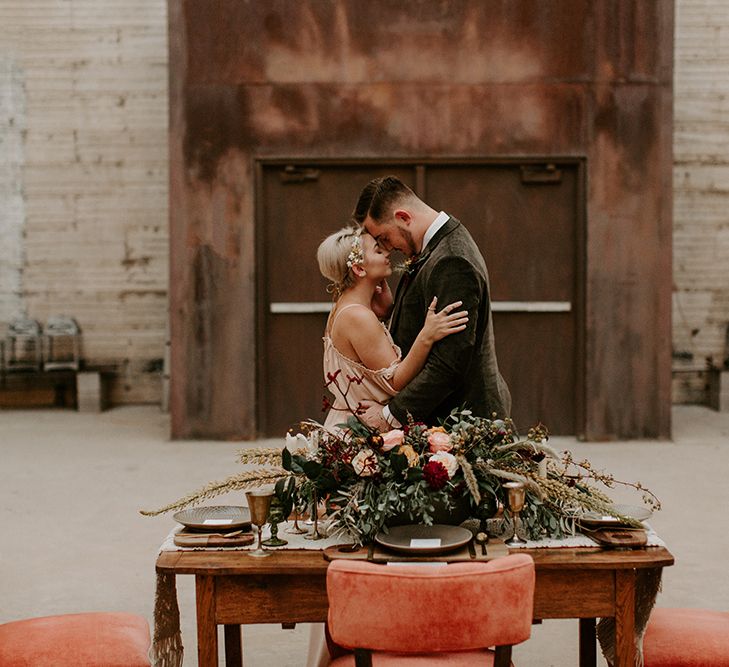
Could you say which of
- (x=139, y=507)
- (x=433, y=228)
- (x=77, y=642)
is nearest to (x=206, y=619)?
(x=77, y=642)

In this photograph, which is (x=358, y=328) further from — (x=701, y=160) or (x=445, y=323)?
(x=701, y=160)

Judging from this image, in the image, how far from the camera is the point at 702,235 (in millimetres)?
13039

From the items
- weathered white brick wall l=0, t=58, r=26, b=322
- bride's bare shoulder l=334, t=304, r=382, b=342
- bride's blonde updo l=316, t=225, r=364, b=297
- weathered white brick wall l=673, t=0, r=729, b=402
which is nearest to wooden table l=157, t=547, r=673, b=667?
bride's bare shoulder l=334, t=304, r=382, b=342

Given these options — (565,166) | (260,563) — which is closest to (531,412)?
(565,166)

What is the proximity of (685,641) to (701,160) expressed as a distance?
35.2 feet

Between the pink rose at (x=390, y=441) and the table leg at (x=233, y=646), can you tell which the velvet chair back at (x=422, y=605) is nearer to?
the pink rose at (x=390, y=441)

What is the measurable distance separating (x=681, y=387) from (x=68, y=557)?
920 cm

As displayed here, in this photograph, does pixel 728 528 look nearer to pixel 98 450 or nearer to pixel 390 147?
pixel 390 147

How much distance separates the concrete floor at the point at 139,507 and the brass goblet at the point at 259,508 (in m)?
1.70

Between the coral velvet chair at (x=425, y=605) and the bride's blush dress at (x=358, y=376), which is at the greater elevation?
the bride's blush dress at (x=358, y=376)

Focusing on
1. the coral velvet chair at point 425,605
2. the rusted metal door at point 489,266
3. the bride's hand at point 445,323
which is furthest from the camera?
the rusted metal door at point 489,266

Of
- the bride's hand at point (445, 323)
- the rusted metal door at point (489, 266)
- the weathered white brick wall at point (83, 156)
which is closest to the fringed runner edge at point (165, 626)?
the bride's hand at point (445, 323)

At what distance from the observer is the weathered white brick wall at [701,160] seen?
42.6 ft

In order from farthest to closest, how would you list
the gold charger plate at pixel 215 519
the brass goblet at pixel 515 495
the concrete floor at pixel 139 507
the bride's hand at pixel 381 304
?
1. the concrete floor at pixel 139 507
2. the bride's hand at pixel 381 304
3. the gold charger plate at pixel 215 519
4. the brass goblet at pixel 515 495
